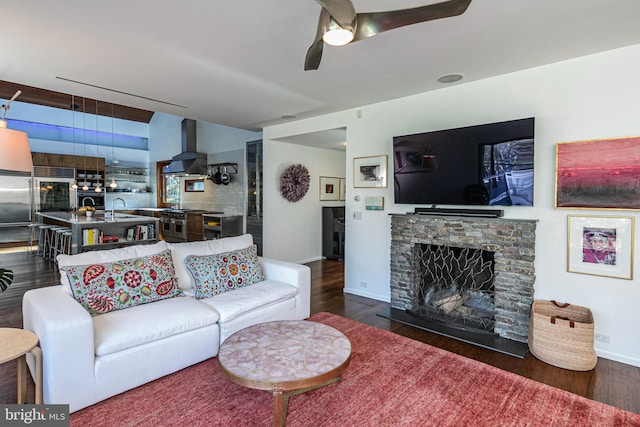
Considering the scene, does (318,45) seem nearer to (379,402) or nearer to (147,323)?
(147,323)

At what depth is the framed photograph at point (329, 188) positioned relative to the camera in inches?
265

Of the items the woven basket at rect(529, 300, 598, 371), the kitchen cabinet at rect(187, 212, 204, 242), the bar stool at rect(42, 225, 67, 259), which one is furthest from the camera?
the kitchen cabinet at rect(187, 212, 204, 242)

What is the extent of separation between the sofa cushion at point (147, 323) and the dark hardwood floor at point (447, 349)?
1.99ft

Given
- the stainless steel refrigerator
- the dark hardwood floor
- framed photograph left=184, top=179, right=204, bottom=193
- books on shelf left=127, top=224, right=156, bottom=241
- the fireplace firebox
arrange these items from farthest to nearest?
1. framed photograph left=184, top=179, right=204, bottom=193
2. the stainless steel refrigerator
3. books on shelf left=127, top=224, right=156, bottom=241
4. the fireplace firebox
5. the dark hardwood floor

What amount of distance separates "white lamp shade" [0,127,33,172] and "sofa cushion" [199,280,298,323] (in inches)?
61.8

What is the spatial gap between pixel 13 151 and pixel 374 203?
3.41 meters

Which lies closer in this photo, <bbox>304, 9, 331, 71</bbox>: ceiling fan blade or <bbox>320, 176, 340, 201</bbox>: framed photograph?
<bbox>304, 9, 331, 71</bbox>: ceiling fan blade

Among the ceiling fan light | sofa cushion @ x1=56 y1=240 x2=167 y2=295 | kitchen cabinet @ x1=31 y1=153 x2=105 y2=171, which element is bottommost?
sofa cushion @ x1=56 y1=240 x2=167 y2=295

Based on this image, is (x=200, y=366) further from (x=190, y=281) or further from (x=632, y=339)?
(x=632, y=339)

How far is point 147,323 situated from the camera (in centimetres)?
222

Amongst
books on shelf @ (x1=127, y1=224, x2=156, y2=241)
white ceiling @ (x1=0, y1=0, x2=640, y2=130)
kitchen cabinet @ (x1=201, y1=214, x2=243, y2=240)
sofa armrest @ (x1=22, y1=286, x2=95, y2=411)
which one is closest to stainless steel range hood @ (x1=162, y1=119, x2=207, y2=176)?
kitchen cabinet @ (x1=201, y1=214, x2=243, y2=240)

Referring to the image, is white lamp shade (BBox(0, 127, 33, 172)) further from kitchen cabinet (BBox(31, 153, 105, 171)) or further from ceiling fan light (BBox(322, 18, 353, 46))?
kitchen cabinet (BBox(31, 153, 105, 171))

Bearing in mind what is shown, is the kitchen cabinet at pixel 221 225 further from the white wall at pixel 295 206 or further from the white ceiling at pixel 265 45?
the white ceiling at pixel 265 45

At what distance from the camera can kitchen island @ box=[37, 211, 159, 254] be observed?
15.8 ft
